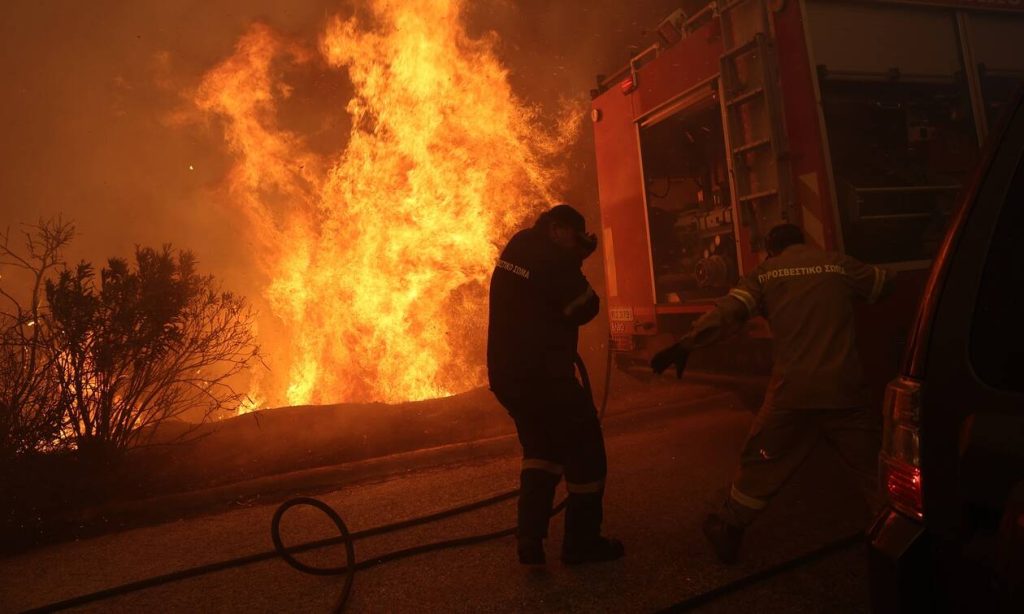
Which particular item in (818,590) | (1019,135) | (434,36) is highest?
(434,36)

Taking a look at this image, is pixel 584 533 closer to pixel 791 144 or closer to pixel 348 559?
pixel 348 559

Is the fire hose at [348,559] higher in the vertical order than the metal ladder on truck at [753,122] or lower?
lower

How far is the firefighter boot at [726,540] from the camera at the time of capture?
2.99 meters

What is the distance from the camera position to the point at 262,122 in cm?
1098

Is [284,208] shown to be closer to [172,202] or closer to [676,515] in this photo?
[172,202]

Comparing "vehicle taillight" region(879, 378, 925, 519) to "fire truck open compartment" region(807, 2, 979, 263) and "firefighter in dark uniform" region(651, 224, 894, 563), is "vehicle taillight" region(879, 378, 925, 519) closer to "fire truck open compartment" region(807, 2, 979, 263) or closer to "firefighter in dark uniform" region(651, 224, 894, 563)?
"firefighter in dark uniform" region(651, 224, 894, 563)

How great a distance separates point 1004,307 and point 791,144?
9.94ft

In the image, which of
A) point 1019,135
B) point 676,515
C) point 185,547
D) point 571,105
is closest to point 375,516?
point 185,547

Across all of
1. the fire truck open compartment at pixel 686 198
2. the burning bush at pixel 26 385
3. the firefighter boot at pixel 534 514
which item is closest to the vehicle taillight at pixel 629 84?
the fire truck open compartment at pixel 686 198

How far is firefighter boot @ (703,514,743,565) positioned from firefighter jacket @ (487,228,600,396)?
109 centimetres

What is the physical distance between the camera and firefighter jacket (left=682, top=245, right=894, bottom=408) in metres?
2.88

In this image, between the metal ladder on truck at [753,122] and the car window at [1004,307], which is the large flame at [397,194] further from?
the car window at [1004,307]

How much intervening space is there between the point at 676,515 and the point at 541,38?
10192mm

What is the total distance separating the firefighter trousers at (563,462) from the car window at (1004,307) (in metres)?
1.96
